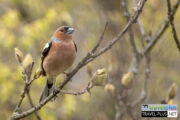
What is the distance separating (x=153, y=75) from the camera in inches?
216

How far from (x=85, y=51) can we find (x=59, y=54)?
2.68 m

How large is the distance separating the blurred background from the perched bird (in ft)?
1.82

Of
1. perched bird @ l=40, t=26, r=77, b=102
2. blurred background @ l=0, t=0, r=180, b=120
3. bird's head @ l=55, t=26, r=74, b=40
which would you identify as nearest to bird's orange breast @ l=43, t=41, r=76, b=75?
perched bird @ l=40, t=26, r=77, b=102

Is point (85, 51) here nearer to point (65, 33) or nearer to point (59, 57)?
point (65, 33)

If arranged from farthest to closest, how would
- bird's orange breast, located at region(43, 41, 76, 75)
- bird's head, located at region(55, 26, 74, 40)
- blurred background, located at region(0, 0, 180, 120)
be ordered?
blurred background, located at region(0, 0, 180, 120)
bird's head, located at region(55, 26, 74, 40)
bird's orange breast, located at region(43, 41, 76, 75)

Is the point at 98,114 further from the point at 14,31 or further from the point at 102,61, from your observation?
the point at 14,31

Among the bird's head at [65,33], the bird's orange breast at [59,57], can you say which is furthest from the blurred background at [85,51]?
the bird's orange breast at [59,57]

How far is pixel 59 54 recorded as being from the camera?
3.59m

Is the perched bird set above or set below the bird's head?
below

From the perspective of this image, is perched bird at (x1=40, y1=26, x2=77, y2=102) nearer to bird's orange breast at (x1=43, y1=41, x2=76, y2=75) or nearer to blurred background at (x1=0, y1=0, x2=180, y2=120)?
bird's orange breast at (x1=43, y1=41, x2=76, y2=75)

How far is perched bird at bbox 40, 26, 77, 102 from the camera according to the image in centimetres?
355

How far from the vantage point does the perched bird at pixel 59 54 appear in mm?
3555

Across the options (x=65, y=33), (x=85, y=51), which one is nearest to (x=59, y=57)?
(x=65, y=33)

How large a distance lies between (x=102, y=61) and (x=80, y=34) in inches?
100
